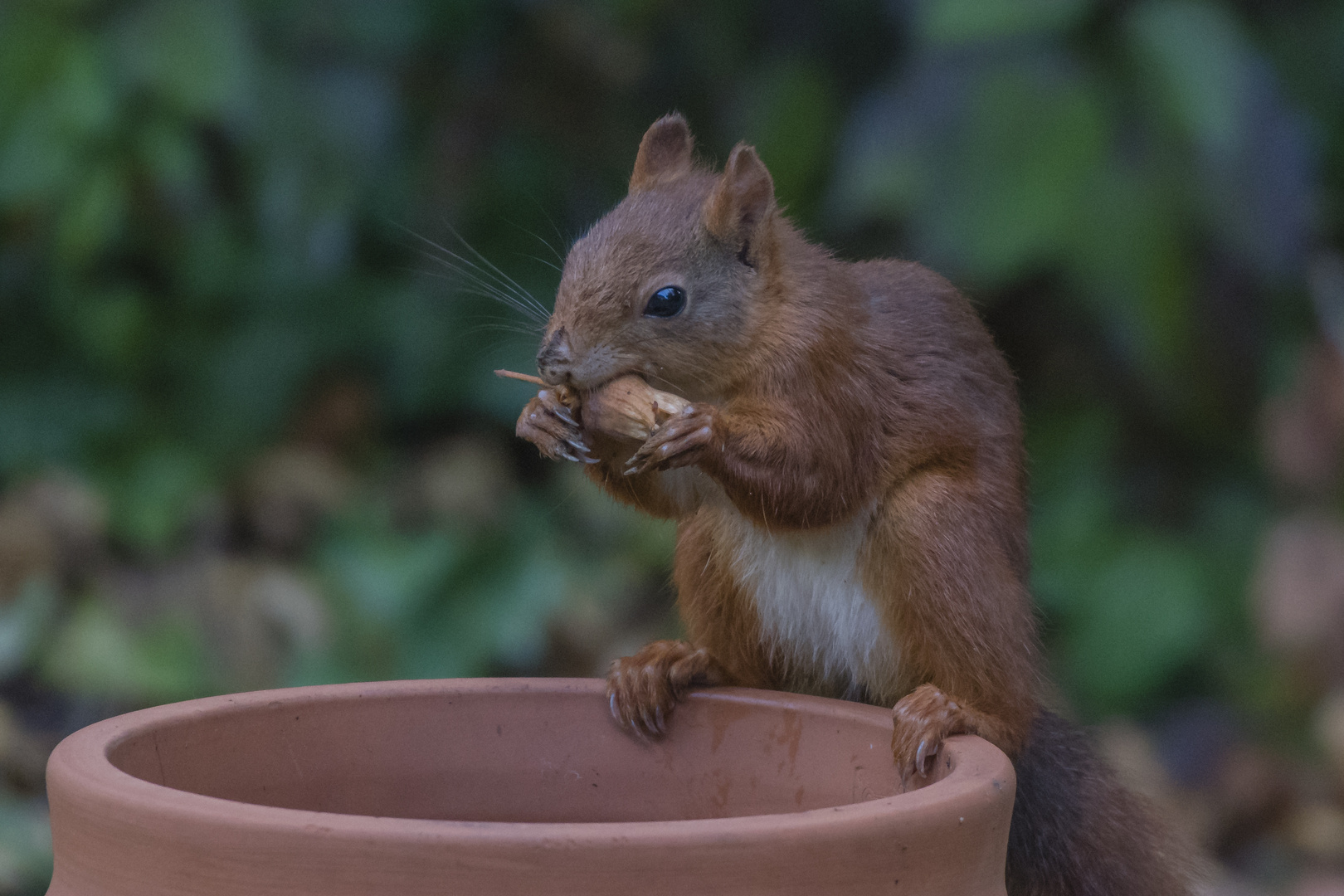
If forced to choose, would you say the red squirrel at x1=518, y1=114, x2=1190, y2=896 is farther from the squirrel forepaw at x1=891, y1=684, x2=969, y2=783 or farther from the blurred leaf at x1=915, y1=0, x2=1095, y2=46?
the blurred leaf at x1=915, y1=0, x2=1095, y2=46

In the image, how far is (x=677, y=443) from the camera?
1.16 metres

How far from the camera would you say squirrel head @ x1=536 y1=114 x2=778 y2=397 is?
51.4 inches

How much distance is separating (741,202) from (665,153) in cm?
17

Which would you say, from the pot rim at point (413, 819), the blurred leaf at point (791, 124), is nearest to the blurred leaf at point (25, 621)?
the blurred leaf at point (791, 124)

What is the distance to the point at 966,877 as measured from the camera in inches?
36.8

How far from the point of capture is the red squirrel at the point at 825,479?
125 cm

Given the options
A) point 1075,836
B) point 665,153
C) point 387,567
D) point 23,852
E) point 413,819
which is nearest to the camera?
point 413,819

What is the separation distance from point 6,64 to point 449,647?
1.32m

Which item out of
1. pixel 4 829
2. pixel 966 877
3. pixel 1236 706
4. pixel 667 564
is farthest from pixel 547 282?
pixel 966 877

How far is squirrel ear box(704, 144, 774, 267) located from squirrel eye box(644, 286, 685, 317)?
0.07m

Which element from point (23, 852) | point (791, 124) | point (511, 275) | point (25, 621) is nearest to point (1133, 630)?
point (791, 124)

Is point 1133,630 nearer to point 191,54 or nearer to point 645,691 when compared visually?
point 645,691

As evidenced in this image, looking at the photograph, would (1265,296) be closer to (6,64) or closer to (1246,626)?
(1246,626)

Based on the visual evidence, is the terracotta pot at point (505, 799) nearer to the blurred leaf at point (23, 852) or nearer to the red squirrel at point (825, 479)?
the red squirrel at point (825, 479)
